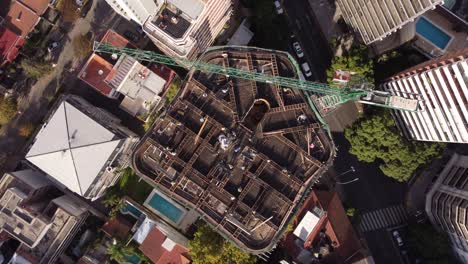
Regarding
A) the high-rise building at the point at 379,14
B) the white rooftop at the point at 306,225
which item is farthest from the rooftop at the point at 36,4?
the white rooftop at the point at 306,225

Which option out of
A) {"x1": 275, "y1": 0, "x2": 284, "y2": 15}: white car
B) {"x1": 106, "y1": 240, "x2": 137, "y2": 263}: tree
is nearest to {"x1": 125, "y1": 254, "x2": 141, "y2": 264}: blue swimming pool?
{"x1": 106, "y1": 240, "x2": 137, "y2": 263}: tree

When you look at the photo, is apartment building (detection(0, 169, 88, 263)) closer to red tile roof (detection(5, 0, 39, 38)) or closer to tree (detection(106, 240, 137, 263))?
tree (detection(106, 240, 137, 263))

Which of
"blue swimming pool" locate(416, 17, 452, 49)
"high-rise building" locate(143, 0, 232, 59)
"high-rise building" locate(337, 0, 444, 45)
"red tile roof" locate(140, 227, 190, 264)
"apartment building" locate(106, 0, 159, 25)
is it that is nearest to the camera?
"high-rise building" locate(143, 0, 232, 59)

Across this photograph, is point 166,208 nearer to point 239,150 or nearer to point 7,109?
point 239,150

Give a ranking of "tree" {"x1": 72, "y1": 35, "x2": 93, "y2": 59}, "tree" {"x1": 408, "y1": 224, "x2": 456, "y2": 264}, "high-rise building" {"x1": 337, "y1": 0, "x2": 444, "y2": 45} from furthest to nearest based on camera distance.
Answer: "tree" {"x1": 72, "y1": 35, "x2": 93, "y2": 59}
"tree" {"x1": 408, "y1": 224, "x2": 456, "y2": 264}
"high-rise building" {"x1": 337, "y1": 0, "x2": 444, "y2": 45}

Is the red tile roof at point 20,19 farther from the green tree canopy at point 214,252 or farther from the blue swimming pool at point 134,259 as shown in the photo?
the green tree canopy at point 214,252

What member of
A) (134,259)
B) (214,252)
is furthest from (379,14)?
(134,259)
